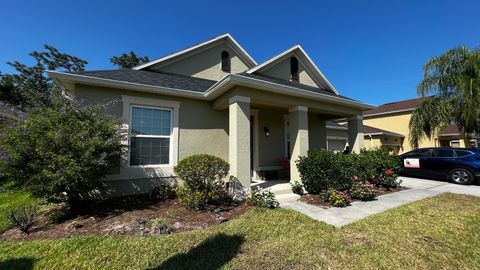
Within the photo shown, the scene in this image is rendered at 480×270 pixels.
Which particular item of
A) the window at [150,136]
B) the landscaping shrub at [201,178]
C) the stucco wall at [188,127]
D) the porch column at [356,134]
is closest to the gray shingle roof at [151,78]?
the stucco wall at [188,127]

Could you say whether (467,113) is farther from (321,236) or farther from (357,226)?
(321,236)

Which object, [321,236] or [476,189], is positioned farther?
[476,189]

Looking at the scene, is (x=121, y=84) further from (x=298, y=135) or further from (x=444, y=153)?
(x=444, y=153)

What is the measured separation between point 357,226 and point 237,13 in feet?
35.6

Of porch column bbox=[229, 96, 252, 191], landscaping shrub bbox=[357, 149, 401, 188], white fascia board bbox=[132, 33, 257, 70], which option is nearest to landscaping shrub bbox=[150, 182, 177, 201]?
porch column bbox=[229, 96, 252, 191]

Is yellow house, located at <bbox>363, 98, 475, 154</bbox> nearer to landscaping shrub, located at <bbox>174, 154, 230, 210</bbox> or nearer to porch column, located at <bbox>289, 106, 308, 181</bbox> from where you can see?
porch column, located at <bbox>289, 106, 308, 181</bbox>

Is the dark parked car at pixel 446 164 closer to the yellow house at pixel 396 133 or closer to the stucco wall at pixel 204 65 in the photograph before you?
the yellow house at pixel 396 133

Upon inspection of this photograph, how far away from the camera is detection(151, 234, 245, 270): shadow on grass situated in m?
3.18

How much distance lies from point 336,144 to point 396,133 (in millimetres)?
12618

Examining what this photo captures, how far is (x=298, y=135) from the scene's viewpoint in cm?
795

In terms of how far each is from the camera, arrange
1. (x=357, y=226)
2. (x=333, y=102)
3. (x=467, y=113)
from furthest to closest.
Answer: (x=467, y=113), (x=333, y=102), (x=357, y=226)

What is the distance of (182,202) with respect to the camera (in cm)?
596

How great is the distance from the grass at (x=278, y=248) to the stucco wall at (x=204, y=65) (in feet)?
26.3

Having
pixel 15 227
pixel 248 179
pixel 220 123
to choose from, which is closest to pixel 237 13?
pixel 220 123
